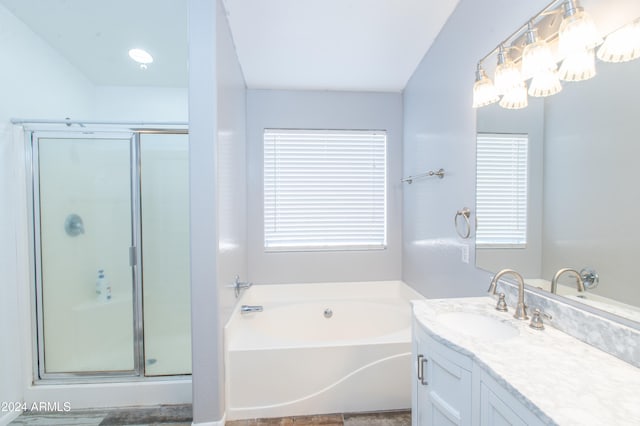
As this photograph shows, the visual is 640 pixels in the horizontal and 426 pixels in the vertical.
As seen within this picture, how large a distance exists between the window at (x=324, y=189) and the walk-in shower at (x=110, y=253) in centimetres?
76

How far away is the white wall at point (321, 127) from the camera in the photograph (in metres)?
2.38

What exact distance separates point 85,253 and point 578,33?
3081mm

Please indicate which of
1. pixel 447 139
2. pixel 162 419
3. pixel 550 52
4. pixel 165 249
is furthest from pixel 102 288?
pixel 550 52

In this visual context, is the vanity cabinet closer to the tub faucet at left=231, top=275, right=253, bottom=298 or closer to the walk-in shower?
the tub faucet at left=231, top=275, right=253, bottom=298

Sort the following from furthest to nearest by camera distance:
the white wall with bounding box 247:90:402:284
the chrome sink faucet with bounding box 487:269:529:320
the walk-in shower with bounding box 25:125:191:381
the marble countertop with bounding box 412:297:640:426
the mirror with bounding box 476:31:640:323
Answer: the white wall with bounding box 247:90:402:284 < the walk-in shower with bounding box 25:125:191:381 < the chrome sink faucet with bounding box 487:269:529:320 < the mirror with bounding box 476:31:640:323 < the marble countertop with bounding box 412:297:640:426

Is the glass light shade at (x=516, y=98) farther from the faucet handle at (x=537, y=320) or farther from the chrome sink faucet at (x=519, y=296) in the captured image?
the faucet handle at (x=537, y=320)

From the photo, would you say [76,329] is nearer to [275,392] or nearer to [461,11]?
[275,392]

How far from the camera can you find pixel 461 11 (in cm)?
161

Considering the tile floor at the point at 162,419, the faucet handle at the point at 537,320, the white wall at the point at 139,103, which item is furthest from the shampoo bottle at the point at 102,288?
the faucet handle at the point at 537,320

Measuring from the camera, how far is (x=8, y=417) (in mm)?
1613

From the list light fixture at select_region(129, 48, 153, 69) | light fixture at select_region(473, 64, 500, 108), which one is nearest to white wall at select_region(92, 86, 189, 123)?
light fixture at select_region(129, 48, 153, 69)

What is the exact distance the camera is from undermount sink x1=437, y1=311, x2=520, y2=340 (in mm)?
1122

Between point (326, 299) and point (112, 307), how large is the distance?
5.64ft

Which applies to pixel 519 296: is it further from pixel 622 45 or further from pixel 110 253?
pixel 110 253
